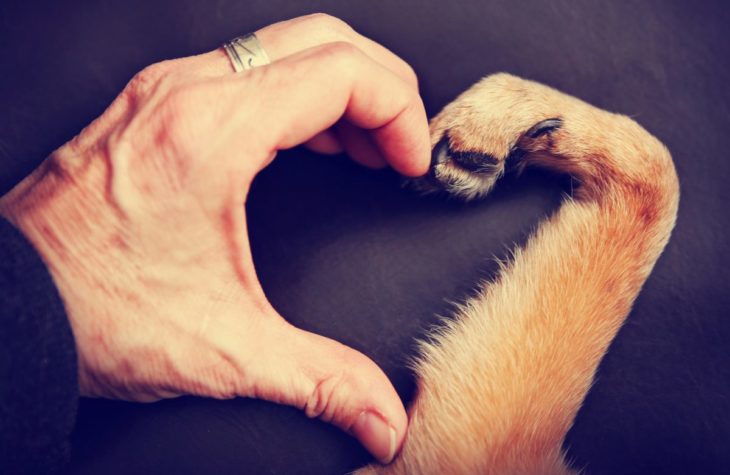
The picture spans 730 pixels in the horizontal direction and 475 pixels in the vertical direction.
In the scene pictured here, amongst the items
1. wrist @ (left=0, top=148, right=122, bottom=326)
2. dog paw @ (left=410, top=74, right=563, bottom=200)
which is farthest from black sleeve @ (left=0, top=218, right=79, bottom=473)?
dog paw @ (left=410, top=74, right=563, bottom=200)

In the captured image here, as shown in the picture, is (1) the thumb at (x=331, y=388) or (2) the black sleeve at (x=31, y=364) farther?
(1) the thumb at (x=331, y=388)

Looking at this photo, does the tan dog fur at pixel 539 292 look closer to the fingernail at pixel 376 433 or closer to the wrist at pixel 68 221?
the fingernail at pixel 376 433

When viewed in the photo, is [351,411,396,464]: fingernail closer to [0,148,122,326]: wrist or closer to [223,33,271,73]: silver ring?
[0,148,122,326]: wrist

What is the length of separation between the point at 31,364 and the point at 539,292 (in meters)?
0.68

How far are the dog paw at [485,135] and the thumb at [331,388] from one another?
1.03ft

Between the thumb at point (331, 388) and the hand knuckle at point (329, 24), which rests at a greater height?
the hand knuckle at point (329, 24)

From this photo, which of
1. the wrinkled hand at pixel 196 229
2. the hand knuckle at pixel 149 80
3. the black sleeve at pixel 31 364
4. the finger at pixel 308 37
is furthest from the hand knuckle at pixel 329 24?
the black sleeve at pixel 31 364

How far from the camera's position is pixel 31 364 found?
609mm

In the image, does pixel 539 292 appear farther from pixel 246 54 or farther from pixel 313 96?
pixel 246 54

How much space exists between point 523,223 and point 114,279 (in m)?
0.63

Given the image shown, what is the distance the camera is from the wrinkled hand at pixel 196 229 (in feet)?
2.14

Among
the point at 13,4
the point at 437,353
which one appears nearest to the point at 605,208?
the point at 437,353

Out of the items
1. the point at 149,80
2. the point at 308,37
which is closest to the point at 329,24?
the point at 308,37

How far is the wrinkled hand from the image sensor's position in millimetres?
653
